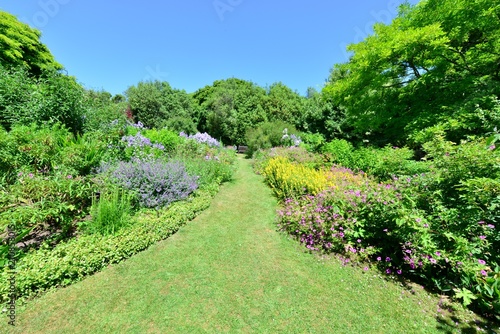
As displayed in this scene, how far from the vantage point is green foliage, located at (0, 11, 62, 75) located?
11.5 m

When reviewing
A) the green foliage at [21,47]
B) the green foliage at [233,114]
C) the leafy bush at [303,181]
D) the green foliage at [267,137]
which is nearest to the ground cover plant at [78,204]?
the leafy bush at [303,181]

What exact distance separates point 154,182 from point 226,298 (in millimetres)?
3236

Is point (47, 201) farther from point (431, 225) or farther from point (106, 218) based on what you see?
point (431, 225)

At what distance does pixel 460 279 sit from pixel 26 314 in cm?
528

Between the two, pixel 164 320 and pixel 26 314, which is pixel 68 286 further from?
pixel 164 320

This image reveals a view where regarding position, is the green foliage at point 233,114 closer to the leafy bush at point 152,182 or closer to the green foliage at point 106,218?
the leafy bush at point 152,182

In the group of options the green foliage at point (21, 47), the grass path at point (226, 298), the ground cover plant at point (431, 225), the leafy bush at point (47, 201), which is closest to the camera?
the grass path at point (226, 298)

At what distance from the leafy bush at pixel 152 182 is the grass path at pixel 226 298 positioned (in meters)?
1.27

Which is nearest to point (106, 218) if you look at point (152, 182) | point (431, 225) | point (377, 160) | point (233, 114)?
point (152, 182)

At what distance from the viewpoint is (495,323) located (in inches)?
85.7

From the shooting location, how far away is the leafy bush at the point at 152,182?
432 centimetres

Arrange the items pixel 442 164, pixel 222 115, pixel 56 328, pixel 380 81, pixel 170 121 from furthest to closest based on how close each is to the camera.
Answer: pixel 222 115 < pixel 170 121 < pixel 380 81 < pixel 442 164 < pixel 56 328

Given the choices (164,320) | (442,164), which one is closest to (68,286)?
(164,320)

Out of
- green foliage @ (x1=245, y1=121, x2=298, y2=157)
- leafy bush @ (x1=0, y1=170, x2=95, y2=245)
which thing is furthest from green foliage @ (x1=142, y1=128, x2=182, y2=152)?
green foliage @ (x1=245, y1=121, x2=298, y2=157)
